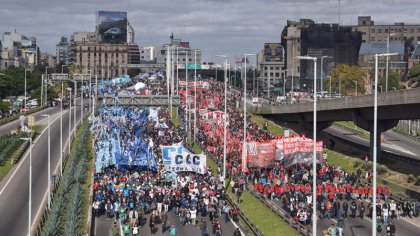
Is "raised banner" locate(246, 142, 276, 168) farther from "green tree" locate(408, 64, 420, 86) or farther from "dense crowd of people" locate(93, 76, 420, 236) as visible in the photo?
"green tree" locate(408, 64, 420, 86)

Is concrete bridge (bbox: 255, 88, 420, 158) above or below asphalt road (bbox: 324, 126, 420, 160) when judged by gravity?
above

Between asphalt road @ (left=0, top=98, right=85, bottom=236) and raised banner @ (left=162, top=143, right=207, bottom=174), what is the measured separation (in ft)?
28.5

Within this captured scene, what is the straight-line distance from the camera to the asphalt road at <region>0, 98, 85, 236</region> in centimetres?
4156

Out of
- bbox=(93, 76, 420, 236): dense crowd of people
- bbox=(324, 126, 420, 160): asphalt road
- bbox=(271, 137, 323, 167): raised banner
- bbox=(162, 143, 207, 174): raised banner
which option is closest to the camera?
bbox=(93, 76, 420, 236): dense crowd of people

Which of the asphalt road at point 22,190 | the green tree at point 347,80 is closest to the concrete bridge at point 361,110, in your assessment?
the asphalt road at point 22,190

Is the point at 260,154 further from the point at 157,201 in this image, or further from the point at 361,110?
the point at 361,110

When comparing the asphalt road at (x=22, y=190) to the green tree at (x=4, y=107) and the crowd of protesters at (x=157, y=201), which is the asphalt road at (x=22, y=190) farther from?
the green tree at (x=4, y=107)

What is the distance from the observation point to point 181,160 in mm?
48500

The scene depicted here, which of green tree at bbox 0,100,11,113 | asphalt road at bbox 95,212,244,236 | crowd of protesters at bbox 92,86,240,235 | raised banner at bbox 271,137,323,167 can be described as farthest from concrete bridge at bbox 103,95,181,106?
asphalt road at bbox 95,212,244,236

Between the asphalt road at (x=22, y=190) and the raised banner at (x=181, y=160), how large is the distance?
8688mm

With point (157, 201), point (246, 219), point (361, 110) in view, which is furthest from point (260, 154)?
point (361, 110)

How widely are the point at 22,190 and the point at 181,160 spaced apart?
12.1m

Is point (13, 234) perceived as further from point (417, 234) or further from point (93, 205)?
point (417, 234)

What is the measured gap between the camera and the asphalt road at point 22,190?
41562mm
